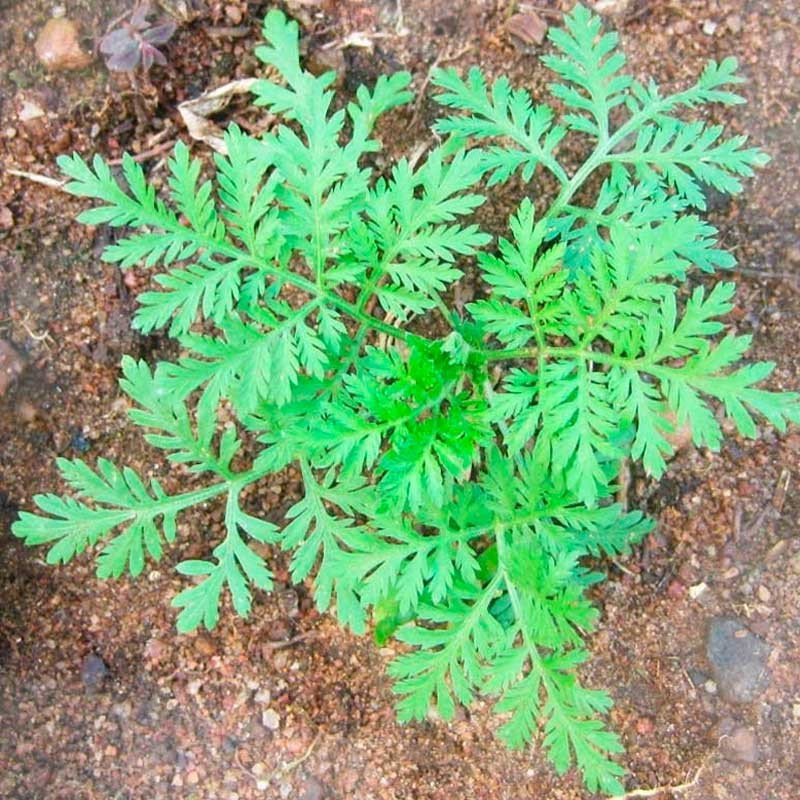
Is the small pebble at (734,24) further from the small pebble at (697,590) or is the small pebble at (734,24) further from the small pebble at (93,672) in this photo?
the small pebble at (93,672)

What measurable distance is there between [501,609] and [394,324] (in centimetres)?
105

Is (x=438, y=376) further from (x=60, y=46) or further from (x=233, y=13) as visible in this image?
(x=60, y=46)

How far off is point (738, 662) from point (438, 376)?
1.56 meters

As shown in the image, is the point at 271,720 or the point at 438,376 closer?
the point at 438,376

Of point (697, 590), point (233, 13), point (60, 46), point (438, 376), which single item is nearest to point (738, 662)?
point (697, 590)

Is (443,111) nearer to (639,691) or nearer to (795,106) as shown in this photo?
(795,106)

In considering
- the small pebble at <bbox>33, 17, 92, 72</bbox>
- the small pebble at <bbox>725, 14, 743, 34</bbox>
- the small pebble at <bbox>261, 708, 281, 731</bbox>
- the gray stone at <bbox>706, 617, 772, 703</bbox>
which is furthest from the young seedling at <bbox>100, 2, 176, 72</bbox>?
the gray stone at <bbox>706, 617, 772, 703</bbox>

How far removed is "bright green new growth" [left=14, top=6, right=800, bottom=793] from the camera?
104 inches

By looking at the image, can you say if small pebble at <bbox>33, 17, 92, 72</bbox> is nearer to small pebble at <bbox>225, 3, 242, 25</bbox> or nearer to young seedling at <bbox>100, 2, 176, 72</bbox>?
young seedling at <bbox>100, 2, 176, 72</bbox>

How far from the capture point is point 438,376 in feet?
9.20

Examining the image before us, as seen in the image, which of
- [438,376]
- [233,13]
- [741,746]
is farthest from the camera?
[233,13]

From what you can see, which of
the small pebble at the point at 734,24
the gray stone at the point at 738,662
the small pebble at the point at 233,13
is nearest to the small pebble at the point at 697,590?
the gray stone at the point at 738,662

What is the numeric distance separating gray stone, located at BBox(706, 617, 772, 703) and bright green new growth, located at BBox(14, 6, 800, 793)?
21.6 inches

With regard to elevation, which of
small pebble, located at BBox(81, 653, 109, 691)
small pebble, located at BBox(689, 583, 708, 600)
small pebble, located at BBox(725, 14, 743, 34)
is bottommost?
small pebble, located at BBox(81, 653, 109, 691)
